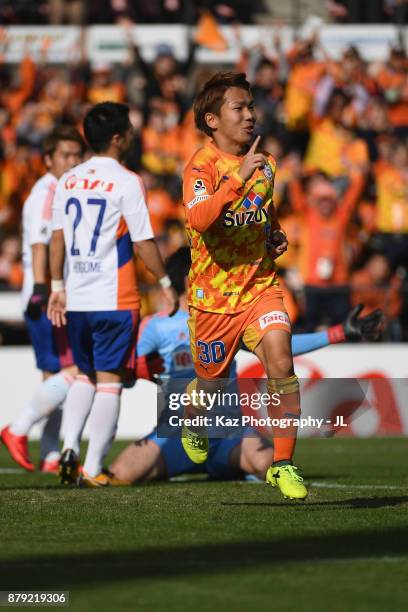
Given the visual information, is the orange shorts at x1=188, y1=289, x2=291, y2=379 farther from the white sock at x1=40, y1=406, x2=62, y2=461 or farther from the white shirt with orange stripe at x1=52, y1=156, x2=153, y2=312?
→ the white sock at x1=40, y1=406, x2=62, y2=461

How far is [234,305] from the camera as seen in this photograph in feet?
22.7

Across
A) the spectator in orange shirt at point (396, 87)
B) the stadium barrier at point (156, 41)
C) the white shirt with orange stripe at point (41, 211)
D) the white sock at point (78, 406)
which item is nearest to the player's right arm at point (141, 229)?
the white sock at point (78, 406)

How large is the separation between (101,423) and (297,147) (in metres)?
10.3

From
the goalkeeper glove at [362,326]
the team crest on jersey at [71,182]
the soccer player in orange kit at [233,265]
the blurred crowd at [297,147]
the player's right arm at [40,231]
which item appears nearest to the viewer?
the soccer player in orange kit at [233,265]

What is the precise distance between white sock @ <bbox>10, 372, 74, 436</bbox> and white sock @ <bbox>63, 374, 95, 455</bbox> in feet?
2.69

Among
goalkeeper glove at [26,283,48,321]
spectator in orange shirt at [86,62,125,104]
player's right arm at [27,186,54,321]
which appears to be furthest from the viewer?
spectator in orange shirt at [86,62,125,104]

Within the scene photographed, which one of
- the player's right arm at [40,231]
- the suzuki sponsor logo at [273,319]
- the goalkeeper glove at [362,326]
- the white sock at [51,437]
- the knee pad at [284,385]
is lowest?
the white sock at [51,437]

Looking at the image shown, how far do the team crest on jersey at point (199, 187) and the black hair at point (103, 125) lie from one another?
1.89 metres

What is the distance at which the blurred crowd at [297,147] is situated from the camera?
15164 mm

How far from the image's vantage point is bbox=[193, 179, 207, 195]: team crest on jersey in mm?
6676

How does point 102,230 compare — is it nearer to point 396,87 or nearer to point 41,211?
point 41,211

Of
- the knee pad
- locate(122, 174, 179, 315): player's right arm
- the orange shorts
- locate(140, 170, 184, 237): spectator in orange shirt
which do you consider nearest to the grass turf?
the knee pad

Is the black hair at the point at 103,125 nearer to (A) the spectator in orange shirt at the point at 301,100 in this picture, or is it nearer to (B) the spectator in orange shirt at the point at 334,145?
(B) the spectator in orange shirt at the point at 334,145

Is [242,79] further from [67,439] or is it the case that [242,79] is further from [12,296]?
[12,296]
